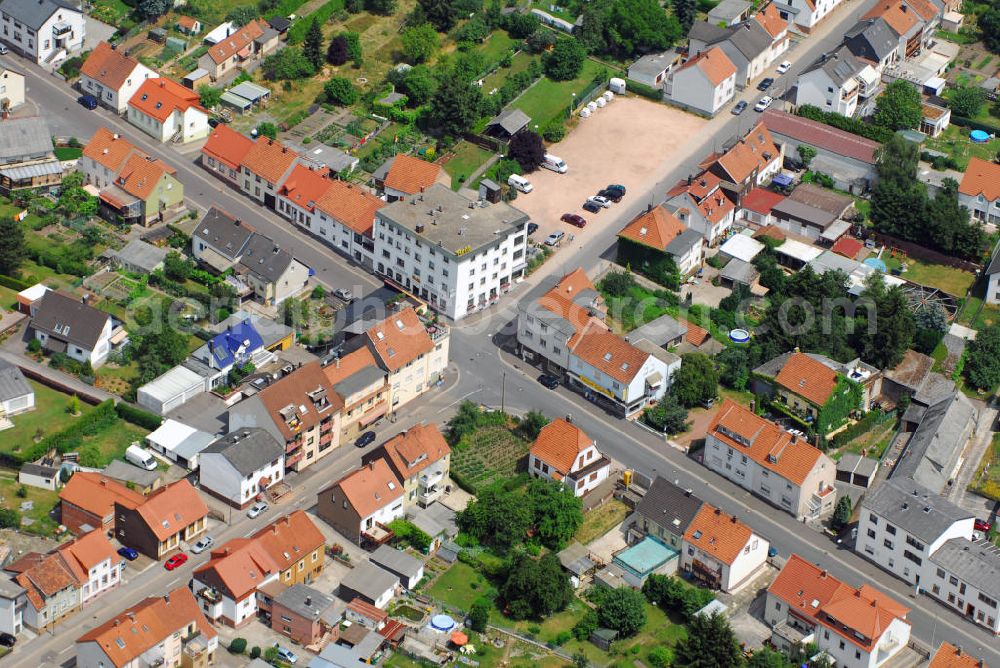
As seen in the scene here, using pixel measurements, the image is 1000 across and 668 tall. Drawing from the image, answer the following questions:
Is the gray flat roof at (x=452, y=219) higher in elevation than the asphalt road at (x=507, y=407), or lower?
higher

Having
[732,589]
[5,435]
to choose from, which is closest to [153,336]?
[5,435]

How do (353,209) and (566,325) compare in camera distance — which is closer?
(566,325)

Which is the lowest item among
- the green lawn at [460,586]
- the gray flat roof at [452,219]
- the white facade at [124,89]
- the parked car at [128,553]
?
the green lawn at [460,586]

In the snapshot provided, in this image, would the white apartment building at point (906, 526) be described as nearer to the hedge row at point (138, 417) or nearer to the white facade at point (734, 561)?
the white facade at point (734, 561)

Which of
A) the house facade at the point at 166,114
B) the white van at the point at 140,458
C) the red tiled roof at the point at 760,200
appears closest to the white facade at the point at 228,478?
the white van at the point at 140,458

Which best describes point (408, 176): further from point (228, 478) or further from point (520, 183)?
point (228, 478)

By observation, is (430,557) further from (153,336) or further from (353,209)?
(353,209)
